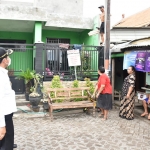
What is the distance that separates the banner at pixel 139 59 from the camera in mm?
7184

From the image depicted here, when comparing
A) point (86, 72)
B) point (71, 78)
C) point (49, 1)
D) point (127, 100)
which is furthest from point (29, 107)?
point (49, 1)

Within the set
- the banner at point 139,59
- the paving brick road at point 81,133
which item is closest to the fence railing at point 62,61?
the banner at point 139,59

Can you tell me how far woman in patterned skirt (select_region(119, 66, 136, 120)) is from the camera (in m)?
6.71

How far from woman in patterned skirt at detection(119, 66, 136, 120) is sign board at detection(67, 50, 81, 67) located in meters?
2.59

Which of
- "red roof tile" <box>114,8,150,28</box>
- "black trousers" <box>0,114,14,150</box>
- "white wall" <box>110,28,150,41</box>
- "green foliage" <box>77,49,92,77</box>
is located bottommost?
"black trousers" <box>0,114,14,150</box>

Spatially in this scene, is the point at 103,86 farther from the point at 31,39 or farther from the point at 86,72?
the point at 31,39

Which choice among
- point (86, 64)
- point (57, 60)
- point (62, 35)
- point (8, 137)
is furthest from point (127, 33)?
point (8, 137)

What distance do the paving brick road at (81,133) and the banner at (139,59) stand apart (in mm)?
1800

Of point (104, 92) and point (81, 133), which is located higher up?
point (104, 92)

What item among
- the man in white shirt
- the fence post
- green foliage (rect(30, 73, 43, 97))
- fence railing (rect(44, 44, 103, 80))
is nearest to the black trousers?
the man in white shirt

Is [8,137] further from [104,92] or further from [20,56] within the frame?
[20,56]

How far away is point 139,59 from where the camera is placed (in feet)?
24.5

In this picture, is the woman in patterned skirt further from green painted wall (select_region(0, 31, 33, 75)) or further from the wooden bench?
green painted wall (select_region(0, 31, 33, 75))

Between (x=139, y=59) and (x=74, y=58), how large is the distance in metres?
2.75
